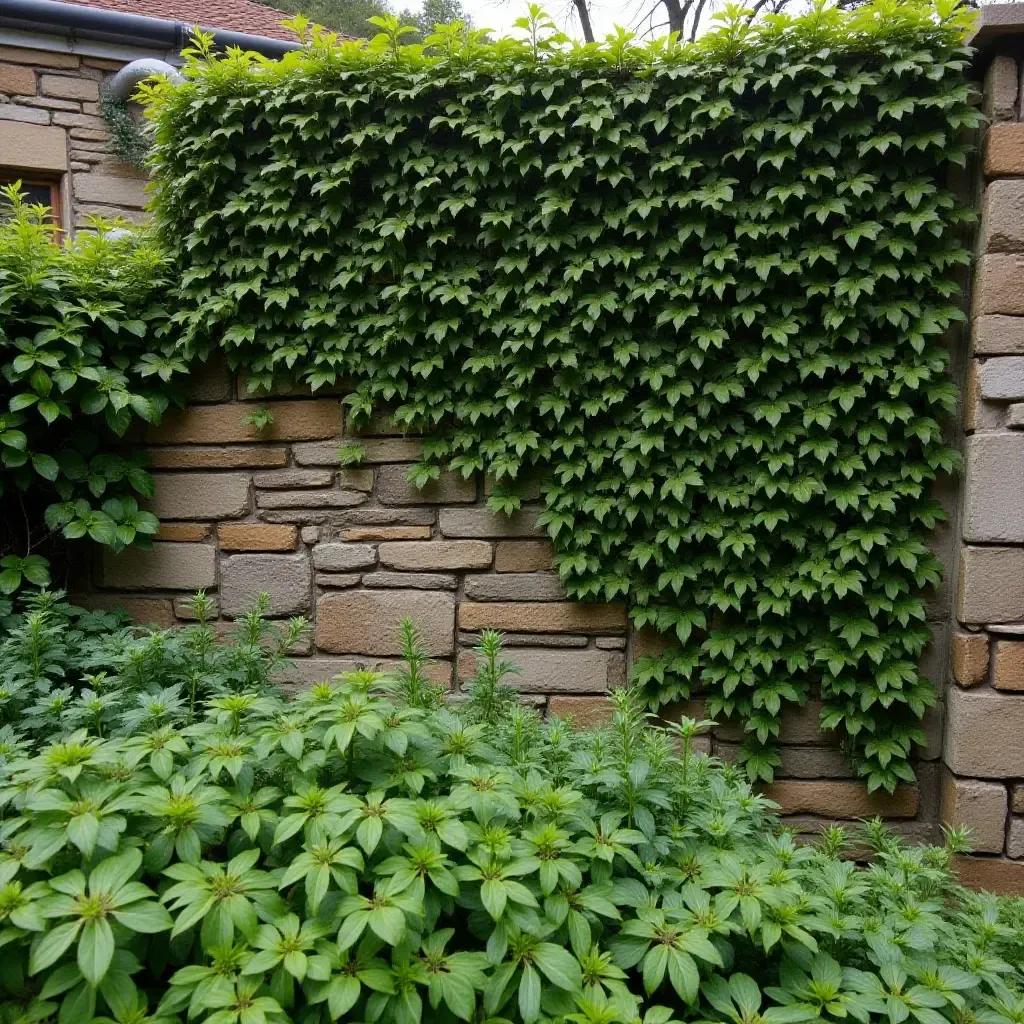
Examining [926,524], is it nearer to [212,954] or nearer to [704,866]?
[704,866]

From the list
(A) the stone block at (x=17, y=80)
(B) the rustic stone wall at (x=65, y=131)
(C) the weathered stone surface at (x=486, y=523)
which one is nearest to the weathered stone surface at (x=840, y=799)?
(C) the weathered stone surface at (x=486, y=523)

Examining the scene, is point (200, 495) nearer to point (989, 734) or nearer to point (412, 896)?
point (412, 896)

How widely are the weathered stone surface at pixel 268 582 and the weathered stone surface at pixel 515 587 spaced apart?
73 centimetres

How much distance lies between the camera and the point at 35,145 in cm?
464

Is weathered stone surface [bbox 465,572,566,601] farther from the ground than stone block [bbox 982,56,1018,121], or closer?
closer

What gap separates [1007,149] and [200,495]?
3319 mm

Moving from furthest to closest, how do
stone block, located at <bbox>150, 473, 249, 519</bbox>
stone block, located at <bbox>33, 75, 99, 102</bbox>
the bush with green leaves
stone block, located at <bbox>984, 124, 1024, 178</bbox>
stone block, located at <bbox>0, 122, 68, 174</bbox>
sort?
stone block, located at <bbox>33, 75, 99, 102</bbox>
stone block, located at <bbox>0, 122, 68, 174</bbox>
stone block, located at <bbox>150, 473, 249, 519</bbox>
stone block, located at <bbox>984, 124, 1024, 178</bbox>
the bush with green leaves

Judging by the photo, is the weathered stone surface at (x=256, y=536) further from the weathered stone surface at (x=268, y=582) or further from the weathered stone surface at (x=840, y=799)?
the weathered stone surface at (x=840, y=799)

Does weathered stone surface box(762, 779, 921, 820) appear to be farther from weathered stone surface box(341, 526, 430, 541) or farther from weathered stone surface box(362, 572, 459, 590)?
weathered stone surface box(341, 526, 430, 541)

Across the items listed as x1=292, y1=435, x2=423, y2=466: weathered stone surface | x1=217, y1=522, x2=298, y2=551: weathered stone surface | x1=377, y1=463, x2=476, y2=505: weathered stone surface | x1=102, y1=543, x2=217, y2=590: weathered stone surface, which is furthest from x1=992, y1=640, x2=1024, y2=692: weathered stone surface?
x1=102, y1=543, x2=217, y2=590: weathered stone surface

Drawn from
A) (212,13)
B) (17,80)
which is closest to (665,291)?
(17,80)

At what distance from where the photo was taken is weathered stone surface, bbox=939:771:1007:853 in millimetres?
2537

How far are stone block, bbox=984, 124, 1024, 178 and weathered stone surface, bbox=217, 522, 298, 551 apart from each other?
2.94 meters

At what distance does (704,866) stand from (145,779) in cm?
113
